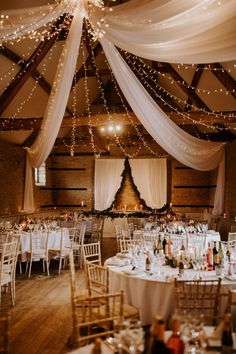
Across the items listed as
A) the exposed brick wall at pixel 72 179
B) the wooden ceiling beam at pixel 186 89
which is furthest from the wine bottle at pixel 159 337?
the exposed brick wall at pixel 72 179

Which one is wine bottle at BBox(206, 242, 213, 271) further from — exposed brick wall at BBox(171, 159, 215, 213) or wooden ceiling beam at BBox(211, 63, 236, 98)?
exposed brick wall at BBox(171, 159, 215, 213)

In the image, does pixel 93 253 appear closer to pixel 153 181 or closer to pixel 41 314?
pixel 41 314

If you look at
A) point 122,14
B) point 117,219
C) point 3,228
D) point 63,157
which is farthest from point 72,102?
point 122,14

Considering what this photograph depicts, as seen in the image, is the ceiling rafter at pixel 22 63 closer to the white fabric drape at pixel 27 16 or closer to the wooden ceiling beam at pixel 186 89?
the wooden ceiling beam at pixel 186 89

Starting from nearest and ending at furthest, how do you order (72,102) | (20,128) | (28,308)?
(28,308), (20,128), (72,102)

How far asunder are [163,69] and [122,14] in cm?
637

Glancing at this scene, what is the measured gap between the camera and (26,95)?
9.56 meters

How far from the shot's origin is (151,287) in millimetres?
3924

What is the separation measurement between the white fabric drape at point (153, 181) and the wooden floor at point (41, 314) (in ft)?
22.4

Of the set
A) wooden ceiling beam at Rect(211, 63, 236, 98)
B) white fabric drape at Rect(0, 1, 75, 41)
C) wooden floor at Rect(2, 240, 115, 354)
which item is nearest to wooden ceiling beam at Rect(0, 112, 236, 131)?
wooden ceiling beam at Rect(211, 63, 236, 98)

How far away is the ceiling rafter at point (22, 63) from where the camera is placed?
7344mm

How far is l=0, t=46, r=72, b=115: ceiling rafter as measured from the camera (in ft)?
24.1

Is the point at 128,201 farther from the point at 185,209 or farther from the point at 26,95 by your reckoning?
the point at 26,95

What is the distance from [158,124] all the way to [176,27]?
253cm
